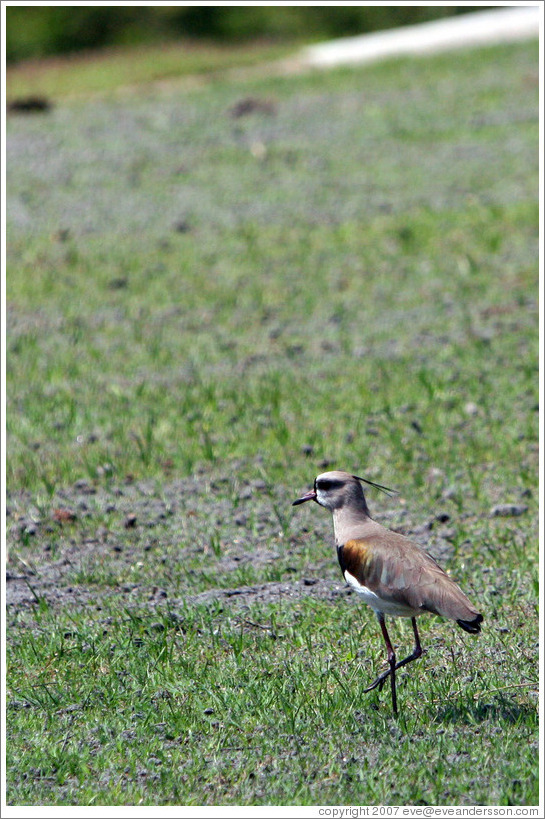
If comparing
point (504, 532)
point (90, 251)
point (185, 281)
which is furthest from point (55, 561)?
point (90, 251)

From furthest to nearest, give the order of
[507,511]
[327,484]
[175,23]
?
[175,23] < [507,511] < [327,484]

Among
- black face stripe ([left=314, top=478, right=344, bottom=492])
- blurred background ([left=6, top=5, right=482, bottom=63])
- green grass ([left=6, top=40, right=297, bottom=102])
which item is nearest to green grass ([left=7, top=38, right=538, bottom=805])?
black face stripe ([left=314, top=478, right=344, bottom=492])

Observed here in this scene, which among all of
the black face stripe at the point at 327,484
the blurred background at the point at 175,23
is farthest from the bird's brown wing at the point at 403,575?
the blurred background at the point at 175,23

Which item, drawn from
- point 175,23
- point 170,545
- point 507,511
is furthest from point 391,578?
point 175,23

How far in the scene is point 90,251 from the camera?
11047 millimetres

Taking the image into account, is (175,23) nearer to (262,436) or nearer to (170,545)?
(262,436)

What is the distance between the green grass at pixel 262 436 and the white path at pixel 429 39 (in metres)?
3.05

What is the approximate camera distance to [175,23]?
66.4 feet

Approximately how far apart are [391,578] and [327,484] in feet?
2.15

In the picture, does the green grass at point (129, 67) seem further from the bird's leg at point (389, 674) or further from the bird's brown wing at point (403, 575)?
the bird's leg at point (389, 674)

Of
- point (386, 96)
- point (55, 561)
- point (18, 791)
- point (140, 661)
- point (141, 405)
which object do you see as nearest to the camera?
point (18, 791)

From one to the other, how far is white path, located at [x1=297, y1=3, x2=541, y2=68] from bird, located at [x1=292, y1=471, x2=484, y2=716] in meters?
14.1

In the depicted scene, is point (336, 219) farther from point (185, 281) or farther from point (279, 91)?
point (279, 91)

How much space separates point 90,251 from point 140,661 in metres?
6.86
